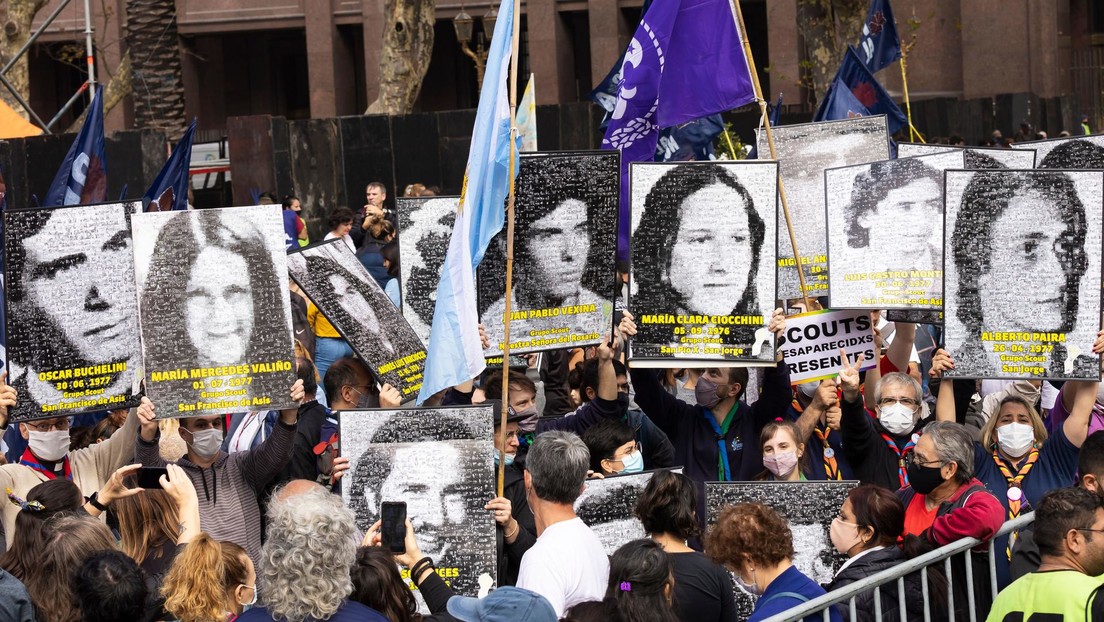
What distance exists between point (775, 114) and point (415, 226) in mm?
3794

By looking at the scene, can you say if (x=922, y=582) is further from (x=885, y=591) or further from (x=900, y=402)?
(x=900, y=402)

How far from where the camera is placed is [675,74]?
787 cm

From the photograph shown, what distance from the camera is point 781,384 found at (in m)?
6.55

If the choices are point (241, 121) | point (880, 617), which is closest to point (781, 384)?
point (880, 617)

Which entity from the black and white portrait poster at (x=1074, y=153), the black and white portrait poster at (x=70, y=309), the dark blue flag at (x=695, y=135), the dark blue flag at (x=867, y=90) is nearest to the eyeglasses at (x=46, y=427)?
the black and white portrait poster at (x=70, y=309)

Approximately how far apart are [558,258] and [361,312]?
976mm

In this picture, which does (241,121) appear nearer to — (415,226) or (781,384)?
(415,226)

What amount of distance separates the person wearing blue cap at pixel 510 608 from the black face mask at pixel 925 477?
200 cm

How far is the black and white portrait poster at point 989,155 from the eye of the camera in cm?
770

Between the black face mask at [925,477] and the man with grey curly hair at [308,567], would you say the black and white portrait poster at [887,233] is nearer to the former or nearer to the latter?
the black face mask at [925,477]

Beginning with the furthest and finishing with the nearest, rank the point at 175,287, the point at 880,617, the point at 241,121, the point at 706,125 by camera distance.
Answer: the point at 241,121 → the point at 706,125 → the point at 175,287 → the point at 880,617

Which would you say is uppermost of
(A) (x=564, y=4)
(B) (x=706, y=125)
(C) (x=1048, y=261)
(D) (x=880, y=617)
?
(A) (x=564, y=4)

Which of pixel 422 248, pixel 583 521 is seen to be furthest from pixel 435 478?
pixel 422 248

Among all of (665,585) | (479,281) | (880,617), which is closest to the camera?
(665,585)
